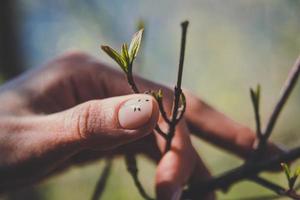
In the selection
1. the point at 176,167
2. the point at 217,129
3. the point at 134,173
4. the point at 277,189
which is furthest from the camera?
the point at 217,129

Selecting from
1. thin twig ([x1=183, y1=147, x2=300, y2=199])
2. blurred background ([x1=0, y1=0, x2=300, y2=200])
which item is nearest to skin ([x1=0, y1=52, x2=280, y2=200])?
thin twig ([x1=183, y1=147, x2=300, y2=199])

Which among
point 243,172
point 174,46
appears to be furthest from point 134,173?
point 174,46

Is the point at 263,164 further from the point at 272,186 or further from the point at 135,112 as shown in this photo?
the point at 135,112

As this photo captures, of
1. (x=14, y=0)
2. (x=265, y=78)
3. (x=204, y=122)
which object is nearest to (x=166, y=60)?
(x=265, y=78)

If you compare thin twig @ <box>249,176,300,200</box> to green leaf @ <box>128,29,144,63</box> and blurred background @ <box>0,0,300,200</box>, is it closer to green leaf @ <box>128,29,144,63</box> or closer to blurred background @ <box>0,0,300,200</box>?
green leaf @ <box>128,29,144,63</box>

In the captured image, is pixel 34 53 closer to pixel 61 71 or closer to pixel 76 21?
pixel 76 21
